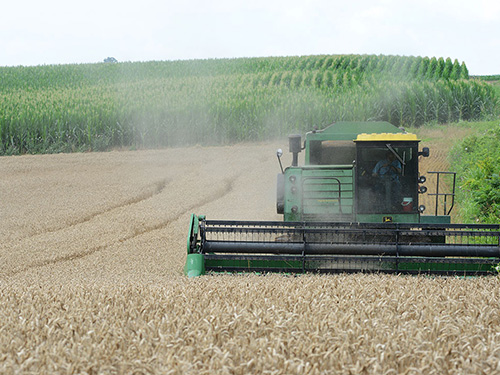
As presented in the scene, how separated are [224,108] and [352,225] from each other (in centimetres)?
1919

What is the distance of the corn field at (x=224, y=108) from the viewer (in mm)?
26359

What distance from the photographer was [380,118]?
2795 cm

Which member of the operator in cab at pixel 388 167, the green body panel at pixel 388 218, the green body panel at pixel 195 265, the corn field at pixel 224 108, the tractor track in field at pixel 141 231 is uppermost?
the corn field at pixel 224 108

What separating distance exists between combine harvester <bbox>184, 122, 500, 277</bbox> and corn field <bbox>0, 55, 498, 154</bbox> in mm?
16324

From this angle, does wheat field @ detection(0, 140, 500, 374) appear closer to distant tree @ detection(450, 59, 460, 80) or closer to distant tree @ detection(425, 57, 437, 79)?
distant tree @ detection(425, 57, 437, 79)

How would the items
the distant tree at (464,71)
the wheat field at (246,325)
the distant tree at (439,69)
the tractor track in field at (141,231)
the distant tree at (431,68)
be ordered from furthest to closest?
the distant tree at (464,71)
the distant tree at (439,69)
the distant tree at (431,68)
the tractor track in field at (141,231)
the wheat field at (246,325)

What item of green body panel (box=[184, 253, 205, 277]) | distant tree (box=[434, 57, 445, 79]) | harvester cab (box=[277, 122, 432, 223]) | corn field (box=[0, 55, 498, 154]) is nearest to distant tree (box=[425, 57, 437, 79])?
corn field (box=[0, 55, 498, 154])

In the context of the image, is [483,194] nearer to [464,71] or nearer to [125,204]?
[125,204]

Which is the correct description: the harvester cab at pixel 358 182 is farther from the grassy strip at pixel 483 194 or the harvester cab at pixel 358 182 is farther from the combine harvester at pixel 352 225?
the grassy strip at pixel 483 194

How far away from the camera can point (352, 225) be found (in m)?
8.25

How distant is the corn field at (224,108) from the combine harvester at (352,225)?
53.6ft

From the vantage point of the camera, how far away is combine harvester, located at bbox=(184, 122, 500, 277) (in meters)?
7.65

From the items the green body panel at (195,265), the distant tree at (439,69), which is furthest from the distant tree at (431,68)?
the green body panel at (195,265)

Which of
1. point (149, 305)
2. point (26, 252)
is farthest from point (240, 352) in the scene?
point (26, 252)
